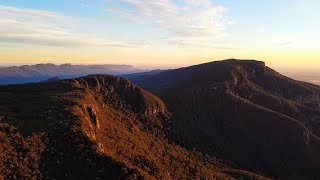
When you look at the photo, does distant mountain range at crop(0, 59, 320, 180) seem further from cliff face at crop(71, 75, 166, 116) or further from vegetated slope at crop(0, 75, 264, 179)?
cliff face at crop(71, 75, 166, 116)

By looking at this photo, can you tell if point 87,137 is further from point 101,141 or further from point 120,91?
point 120,91

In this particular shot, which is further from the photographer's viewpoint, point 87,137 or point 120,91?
point 120,91

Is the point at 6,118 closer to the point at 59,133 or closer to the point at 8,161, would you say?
the point at 59,133

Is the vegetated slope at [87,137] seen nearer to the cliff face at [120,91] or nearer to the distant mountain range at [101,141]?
the distant mountain range at [101,141]

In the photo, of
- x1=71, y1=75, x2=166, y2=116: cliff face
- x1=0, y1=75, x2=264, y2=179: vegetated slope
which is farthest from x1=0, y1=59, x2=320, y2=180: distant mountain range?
x1=71, y1=75, x2=166, y2=116: cliff face

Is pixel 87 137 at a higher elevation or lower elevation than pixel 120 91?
lower

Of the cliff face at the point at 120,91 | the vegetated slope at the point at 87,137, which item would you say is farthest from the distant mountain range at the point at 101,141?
the cliff face at the point at 120,91

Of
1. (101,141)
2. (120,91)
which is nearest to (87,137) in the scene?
(101,141)

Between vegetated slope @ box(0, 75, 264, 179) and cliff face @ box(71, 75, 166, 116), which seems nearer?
vegetated slope @ box(0, 75, 264, 179)

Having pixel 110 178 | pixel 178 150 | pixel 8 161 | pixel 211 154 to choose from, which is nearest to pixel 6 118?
pixel 8 161

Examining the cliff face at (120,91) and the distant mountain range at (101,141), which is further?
the cliff face at (120,91)
